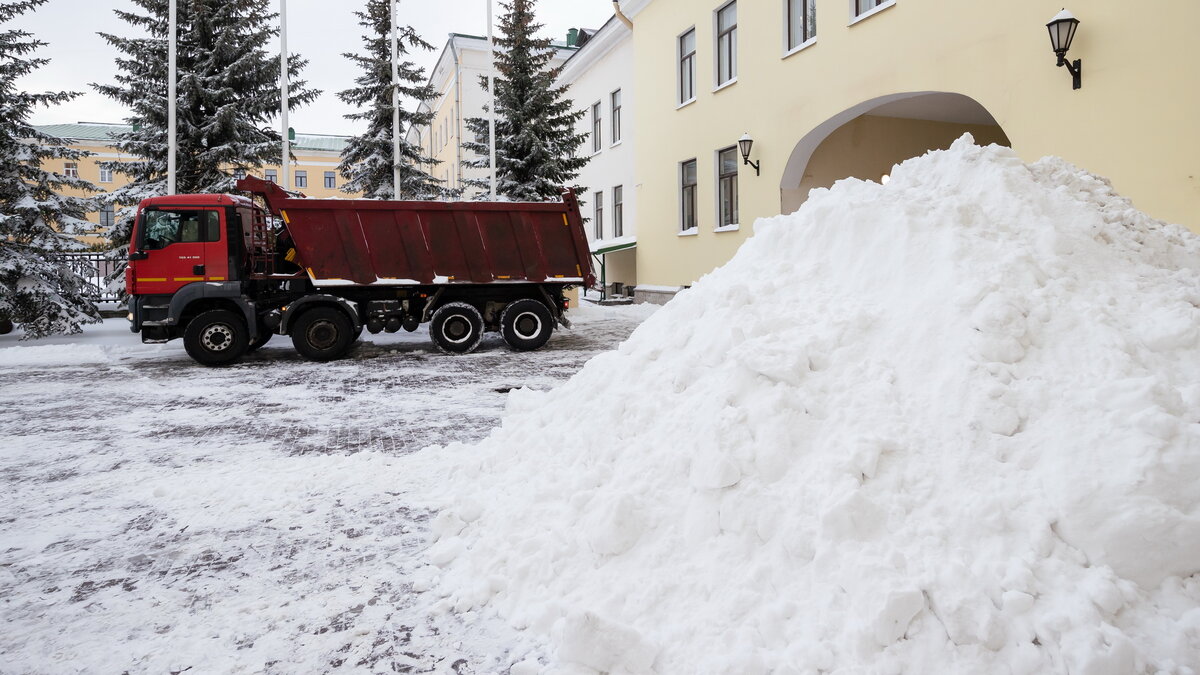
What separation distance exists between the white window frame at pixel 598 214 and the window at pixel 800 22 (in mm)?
12498

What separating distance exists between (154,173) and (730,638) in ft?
64.5

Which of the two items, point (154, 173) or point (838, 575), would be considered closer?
point (838, 575)

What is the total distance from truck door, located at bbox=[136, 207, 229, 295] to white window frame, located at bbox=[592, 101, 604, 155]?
17163mm

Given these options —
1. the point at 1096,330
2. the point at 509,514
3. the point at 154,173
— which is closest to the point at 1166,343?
the point at 1096,330

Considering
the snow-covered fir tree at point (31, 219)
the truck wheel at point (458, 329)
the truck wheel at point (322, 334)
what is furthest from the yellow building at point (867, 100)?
the snow-covered fir tree at point (31, 219)

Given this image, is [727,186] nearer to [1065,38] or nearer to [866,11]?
[866,11]

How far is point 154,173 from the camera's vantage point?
17625mm

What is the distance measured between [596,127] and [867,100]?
15.6 m

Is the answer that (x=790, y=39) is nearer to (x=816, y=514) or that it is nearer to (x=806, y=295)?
(x=806, y=295)

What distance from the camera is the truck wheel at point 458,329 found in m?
12.3

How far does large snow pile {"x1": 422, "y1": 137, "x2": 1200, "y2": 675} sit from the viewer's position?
2451 mm

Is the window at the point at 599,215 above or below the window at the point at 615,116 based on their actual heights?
below

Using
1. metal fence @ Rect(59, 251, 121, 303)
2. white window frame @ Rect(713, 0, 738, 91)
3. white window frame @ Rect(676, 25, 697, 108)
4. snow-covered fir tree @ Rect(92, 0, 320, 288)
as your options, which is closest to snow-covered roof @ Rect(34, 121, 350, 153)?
metal fence @ Rect(59, 251, 121, 303)

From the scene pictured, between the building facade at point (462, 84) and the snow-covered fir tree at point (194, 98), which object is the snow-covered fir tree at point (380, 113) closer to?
the snow-covered fir tree at point (194, 98)
